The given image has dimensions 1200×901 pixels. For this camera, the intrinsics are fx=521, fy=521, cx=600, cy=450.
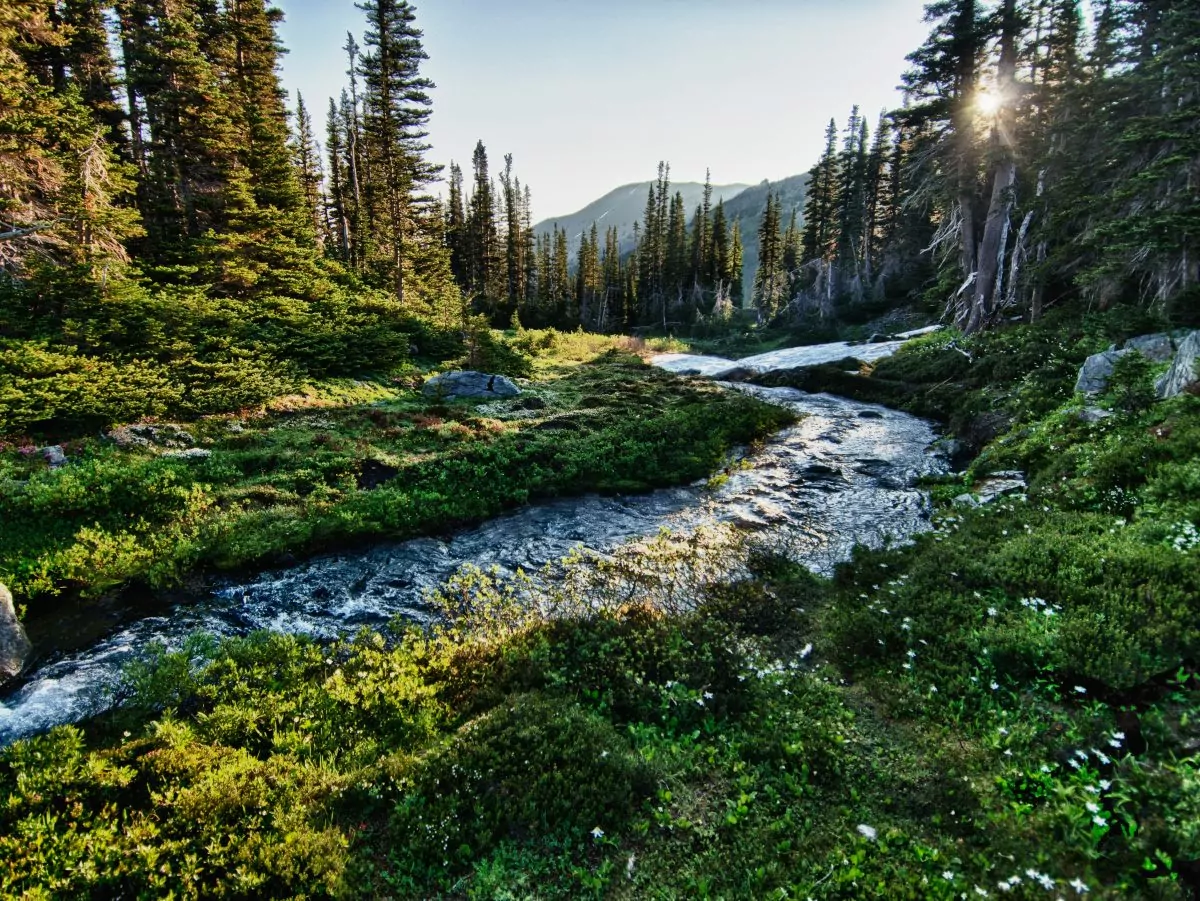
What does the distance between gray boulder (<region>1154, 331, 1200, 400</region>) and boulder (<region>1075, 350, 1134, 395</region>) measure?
1956mm

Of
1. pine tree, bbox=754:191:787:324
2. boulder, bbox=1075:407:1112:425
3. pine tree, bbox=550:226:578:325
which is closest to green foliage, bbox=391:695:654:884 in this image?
boulder, bbox=1075:407:1112:425

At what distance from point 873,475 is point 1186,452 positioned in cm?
643

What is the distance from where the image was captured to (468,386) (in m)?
25.7

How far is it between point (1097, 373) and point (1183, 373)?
3174 mm

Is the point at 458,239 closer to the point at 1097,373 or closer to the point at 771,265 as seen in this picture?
the point at 771,265

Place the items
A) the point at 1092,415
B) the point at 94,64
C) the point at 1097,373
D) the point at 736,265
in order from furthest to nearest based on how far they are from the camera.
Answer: the point at 736,265, the point at 94,64, the point at 1097,373, the point at 1092,415

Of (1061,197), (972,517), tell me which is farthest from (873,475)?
(1061,197)

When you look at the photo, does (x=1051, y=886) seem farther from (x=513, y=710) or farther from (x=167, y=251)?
(x=167, y=251)

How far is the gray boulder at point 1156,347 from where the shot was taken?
1326cm

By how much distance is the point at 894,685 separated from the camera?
21.1 ft

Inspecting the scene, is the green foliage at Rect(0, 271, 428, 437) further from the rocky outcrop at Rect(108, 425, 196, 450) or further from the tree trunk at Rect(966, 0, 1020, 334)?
the tree trunk at Rect(966, 0, 1020, 334)

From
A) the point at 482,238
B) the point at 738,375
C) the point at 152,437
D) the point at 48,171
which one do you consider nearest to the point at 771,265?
the point at 482,238

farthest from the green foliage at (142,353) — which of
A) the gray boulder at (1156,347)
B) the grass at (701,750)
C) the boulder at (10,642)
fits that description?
the gray boulder at (1156,347)

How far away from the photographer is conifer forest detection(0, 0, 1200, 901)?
4586mm
